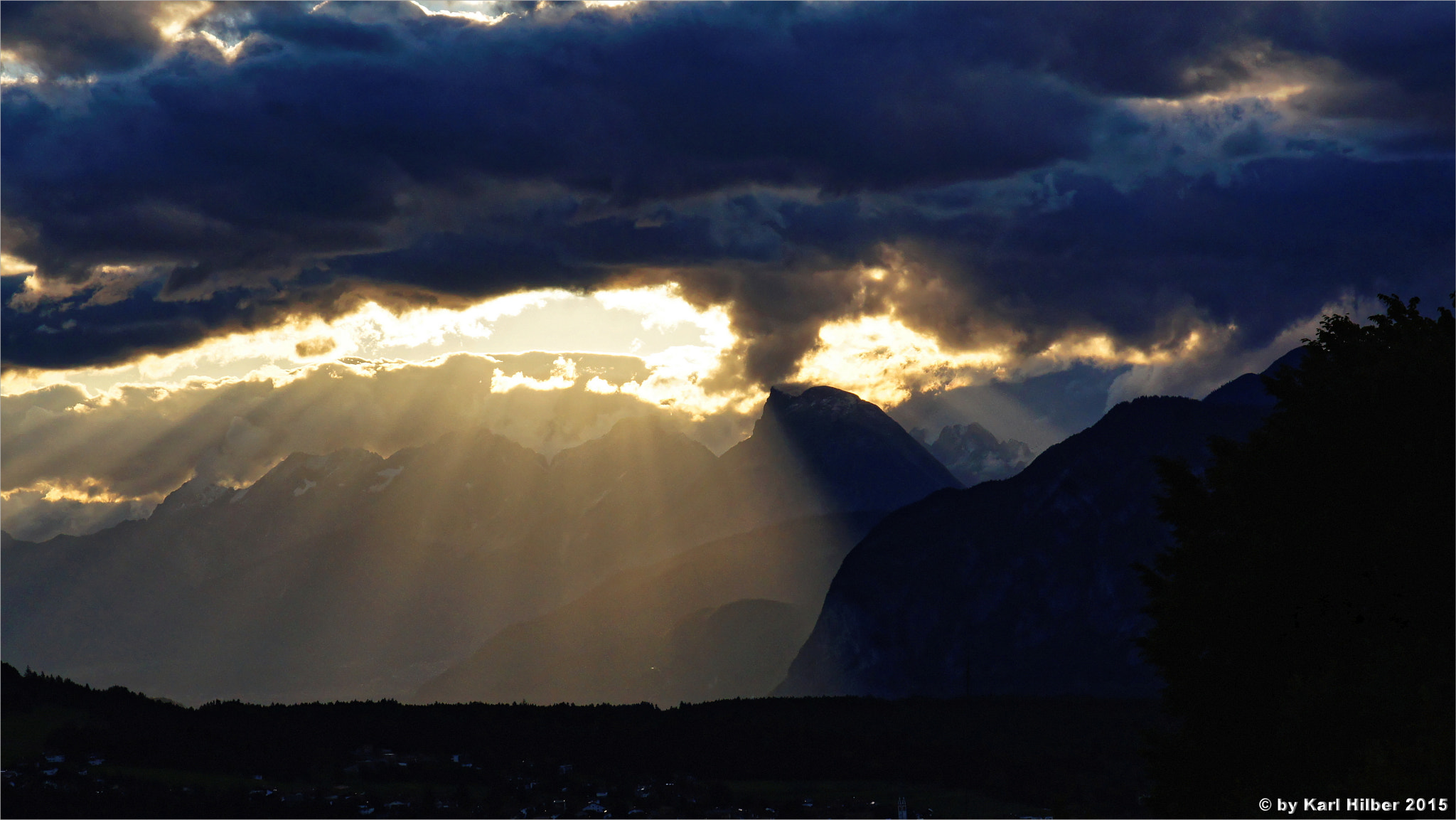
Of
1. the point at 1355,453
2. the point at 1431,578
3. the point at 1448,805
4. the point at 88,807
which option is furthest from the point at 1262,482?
the point at 88,807

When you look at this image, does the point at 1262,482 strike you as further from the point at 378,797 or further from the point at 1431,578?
the point at 378,797

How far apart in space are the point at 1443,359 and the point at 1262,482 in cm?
895

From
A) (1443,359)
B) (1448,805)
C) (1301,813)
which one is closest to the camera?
(1448,805)

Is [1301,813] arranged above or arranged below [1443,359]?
below

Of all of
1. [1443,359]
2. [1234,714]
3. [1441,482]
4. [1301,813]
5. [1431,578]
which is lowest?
[1301,813]

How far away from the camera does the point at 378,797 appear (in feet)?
648

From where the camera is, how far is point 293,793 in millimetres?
195750

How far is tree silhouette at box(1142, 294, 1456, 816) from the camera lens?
176 ft

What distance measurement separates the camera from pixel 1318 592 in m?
58.1

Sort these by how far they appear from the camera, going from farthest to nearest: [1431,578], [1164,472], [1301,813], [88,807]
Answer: [88,807], [1164,472], [1431,578], [1301,813]

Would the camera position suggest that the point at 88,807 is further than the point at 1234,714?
Yes

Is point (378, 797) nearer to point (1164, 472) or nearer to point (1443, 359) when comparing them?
point (1164, 472)

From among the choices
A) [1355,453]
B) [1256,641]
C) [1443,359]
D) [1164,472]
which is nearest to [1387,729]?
[1256,641]

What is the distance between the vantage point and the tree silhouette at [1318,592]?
2106 inches
